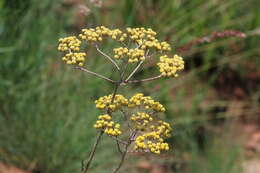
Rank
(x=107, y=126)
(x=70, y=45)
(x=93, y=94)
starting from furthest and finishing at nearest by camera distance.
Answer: (x=93, y=94), (x=70, y=45), (x=107, y=126)

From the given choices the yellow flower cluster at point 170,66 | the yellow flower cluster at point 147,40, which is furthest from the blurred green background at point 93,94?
the yellow flower cluster at point 170,66

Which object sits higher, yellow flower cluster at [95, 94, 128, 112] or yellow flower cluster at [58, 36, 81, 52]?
yellow flower cluster at [58, 36, 81, 52]

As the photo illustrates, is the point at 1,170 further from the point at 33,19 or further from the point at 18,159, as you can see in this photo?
the point at 33,19

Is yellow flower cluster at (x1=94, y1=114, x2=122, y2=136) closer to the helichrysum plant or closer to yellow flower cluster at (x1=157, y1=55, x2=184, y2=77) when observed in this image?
the helichrysum plant

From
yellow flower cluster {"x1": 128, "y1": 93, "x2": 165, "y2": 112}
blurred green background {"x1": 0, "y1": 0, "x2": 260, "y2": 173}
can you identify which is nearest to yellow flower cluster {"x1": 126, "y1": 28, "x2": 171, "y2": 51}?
yellow flower cluster {"x1": 128, "y1": 93, "x2": 165, "y2": 112}

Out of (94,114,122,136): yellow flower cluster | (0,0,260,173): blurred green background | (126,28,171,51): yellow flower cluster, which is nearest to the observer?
(94,114,122,136): yellow flower cluster

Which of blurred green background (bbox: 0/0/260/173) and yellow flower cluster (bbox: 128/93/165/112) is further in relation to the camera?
blurred green background (bbox: 0/0/260/173)

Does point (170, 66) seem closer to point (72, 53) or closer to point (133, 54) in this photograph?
point (133, 54)

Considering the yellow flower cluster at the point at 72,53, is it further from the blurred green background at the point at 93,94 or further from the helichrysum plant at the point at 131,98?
the blurred green background at the point at 93,94

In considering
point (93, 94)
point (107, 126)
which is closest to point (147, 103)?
point (107, 126)
